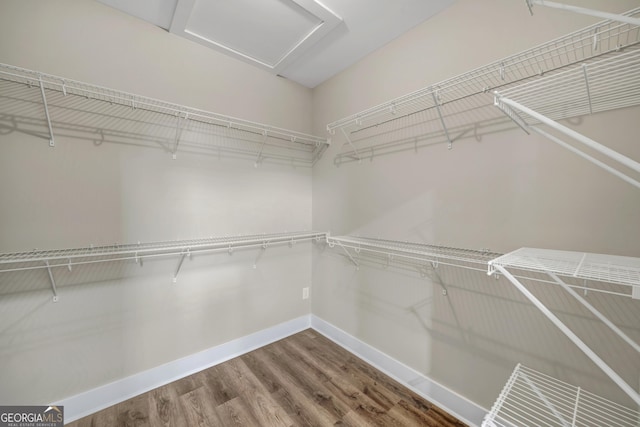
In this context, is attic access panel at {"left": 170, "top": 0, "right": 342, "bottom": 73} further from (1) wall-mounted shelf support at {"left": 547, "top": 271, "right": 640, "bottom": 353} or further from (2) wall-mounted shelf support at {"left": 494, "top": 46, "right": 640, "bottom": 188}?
(1) wall-mounted shelf support at {"left": 547, "top": 271, "right": 640, "bottom": 353}

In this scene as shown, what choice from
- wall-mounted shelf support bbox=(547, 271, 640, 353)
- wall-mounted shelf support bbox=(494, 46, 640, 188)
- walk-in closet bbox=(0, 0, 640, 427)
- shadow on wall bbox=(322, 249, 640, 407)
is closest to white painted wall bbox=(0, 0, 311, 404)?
walk-in closet bbox=(0, 0, 640, 427)

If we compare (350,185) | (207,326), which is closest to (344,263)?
(350,185)

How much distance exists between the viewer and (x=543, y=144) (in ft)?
3.95

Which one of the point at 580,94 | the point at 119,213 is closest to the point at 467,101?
the point at 580,94

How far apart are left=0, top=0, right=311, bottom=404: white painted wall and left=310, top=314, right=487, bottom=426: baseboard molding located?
736 millimetres

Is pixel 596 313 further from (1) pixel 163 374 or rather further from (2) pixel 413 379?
(1) pixel 163 374

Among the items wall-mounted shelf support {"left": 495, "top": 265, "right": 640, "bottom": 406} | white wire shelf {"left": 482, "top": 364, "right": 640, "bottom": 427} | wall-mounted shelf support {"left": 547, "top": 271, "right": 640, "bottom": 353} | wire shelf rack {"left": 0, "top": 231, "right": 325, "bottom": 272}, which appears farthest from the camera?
wire shelf rack {"left": 0, "top": 231, "right": 325, "bottom": 272}

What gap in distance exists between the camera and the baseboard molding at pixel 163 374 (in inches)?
59.1

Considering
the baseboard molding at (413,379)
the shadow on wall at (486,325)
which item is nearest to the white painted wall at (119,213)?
the baseboard molding at (413,379)

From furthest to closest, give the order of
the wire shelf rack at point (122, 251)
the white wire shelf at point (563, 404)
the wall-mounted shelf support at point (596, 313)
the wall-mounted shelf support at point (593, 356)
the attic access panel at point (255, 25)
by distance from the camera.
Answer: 1. the attic access panel at point (255, 25)
2. the wire shelf rack at point (122, 251)
3. the white wire shelf at point (563, 404)
4. the wall-mounted shelf support at point (596, 313)
5. the wall-mounted shelf support at point (593, 356)

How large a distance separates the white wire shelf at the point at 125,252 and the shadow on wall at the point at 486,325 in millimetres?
901

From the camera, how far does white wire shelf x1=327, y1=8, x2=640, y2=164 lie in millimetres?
1041

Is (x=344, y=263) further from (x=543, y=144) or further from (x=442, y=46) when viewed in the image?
(x=442, y=46)

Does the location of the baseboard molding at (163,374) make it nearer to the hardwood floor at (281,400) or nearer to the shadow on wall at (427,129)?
the hardwood floor at (281,400)
